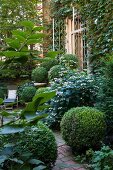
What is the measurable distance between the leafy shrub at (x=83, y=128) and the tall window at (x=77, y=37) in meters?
4.01

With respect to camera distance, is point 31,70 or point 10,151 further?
point 31,70

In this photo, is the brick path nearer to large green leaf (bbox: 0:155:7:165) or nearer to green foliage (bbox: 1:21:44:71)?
large green leaf (bbox: 0:155:7:165)

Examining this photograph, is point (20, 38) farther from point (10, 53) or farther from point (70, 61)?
point (70, 61)

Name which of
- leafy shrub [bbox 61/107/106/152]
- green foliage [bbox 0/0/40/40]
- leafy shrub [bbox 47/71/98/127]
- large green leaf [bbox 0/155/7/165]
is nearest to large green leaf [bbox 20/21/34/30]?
large green leaf [bbox 0/155/7/165]

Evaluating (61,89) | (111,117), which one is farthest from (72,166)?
(61,89)

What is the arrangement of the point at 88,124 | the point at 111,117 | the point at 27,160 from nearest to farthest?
the point at 27,160, the point at 88,124, the point at 111,117

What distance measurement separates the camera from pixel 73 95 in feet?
15.4

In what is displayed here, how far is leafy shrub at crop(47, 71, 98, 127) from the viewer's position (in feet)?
15.4

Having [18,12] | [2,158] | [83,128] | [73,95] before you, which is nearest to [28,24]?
[2,158]

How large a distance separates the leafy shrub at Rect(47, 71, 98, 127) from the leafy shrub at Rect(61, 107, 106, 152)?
0.95 m

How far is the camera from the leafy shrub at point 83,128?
3.57 metres

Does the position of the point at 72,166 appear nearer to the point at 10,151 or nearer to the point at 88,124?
the point at 88,124

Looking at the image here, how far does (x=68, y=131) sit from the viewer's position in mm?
3689

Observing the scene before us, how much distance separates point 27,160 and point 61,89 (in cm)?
373
